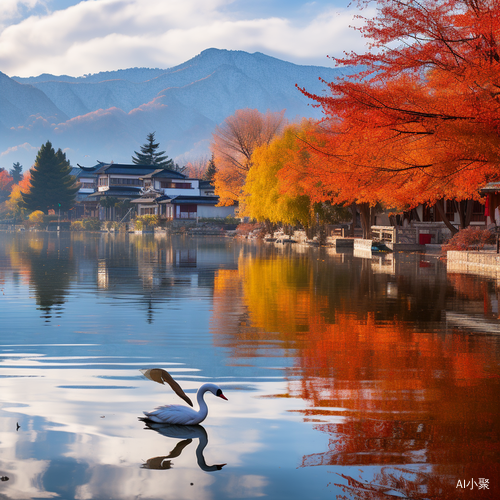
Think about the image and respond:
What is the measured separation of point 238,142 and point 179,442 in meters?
78.9

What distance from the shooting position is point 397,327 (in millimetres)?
12711

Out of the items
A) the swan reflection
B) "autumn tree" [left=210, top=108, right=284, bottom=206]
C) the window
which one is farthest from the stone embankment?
the window

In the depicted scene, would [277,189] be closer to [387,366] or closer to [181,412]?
[387,366]

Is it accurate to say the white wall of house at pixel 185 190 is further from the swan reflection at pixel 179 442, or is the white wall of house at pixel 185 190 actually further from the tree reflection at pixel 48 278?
the swan reflection at pixel 179 442

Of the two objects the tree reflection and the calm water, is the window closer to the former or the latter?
the tree reflection

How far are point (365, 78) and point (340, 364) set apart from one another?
14286mm

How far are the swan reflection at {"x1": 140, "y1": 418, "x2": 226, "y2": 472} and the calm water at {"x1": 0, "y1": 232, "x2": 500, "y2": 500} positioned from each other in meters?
0.02

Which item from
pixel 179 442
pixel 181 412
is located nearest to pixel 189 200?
pixel 181 412

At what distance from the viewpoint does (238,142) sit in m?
83.6

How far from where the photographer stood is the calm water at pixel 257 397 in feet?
16.8

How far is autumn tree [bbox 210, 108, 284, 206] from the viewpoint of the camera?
82.6 meters

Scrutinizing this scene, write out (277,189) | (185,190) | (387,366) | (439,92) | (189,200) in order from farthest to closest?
(185,190) → (189,200) → (277,189) → (439,92) → (387,366)

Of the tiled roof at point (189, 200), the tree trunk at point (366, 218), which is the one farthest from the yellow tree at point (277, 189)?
the tiled roof at point (189, 200)

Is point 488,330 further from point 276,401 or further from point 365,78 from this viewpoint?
point 365,78
